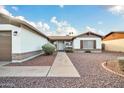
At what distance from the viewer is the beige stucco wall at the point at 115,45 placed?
23062 mm

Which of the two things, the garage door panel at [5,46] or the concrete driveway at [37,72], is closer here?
the concrete driveway at [37,72]

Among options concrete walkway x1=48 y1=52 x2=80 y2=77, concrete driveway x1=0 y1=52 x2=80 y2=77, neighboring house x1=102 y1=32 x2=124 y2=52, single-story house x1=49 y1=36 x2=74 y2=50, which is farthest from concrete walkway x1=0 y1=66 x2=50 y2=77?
single-story house x1=49 y1=36 x2=74 y2=50

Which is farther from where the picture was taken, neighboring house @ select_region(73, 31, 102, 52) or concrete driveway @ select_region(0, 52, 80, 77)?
neighboring house @ select_region(73, 31, 102, 52)

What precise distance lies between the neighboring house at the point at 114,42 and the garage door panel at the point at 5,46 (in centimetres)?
1551

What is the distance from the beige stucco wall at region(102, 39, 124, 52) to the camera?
23.1 m

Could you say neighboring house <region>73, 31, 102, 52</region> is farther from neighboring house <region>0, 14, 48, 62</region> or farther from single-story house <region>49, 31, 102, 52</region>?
neighboring house <region>0, 14, 48, 62</region>

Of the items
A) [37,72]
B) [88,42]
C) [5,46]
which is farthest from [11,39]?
[88,42]

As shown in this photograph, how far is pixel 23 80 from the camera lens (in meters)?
6.34

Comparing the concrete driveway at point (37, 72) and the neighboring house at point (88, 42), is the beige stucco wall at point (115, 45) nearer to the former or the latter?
Answer: the neighboring house at point (88, 42)

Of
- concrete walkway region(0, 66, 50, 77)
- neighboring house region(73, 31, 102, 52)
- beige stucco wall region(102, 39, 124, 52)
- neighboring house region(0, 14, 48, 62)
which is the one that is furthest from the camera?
neighboring house region(73, 31, 102, 52)

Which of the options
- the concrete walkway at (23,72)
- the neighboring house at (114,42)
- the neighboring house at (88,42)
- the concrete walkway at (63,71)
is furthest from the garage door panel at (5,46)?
the neighboring house at (114,42)

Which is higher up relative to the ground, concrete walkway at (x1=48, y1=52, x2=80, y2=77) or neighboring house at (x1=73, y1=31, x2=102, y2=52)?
neighboring house at (x1=73, y1=31, x2=102, y2=52)
